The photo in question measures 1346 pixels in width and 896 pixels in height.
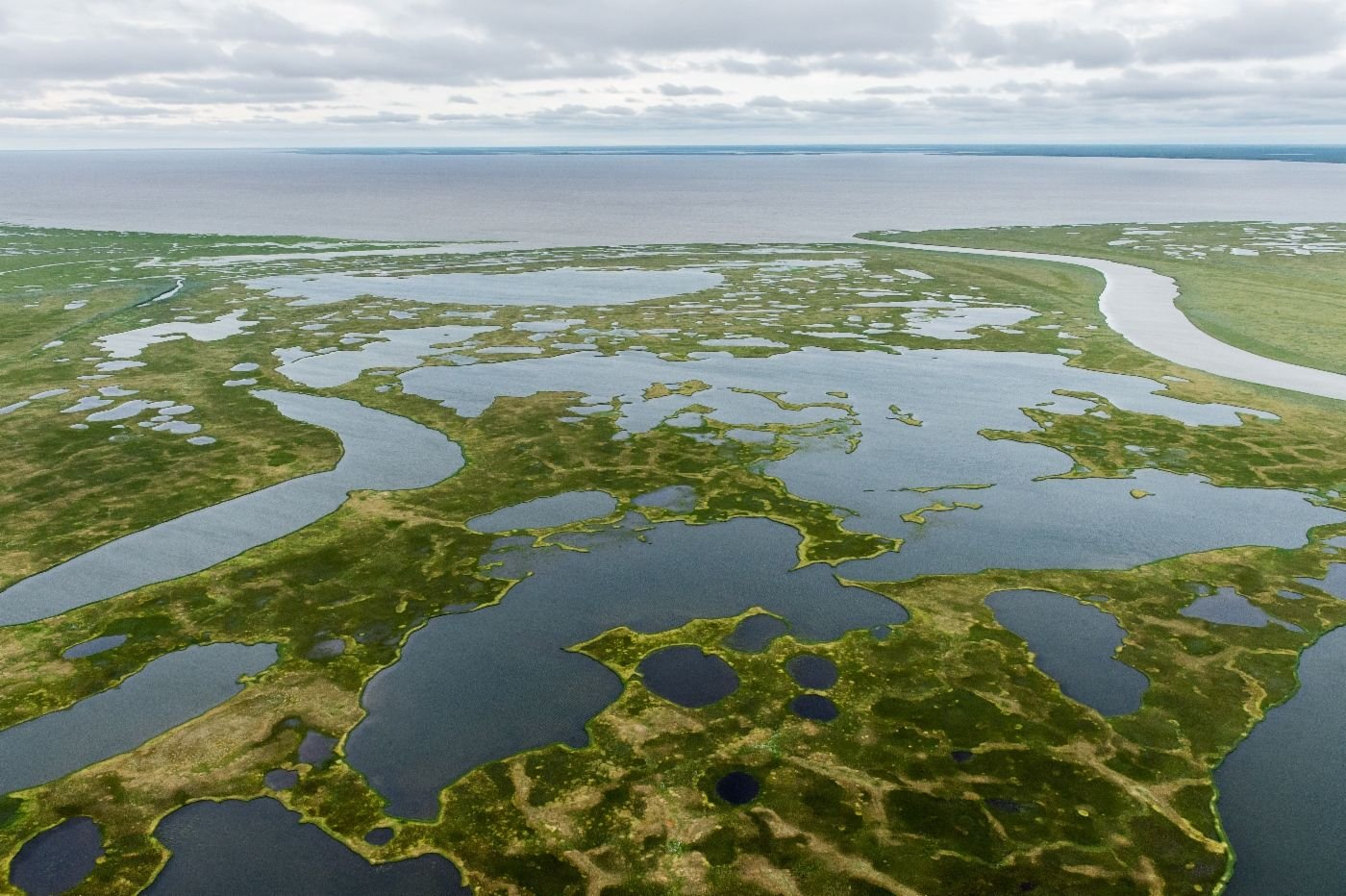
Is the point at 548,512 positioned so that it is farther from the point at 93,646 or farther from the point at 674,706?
the point at 93,646

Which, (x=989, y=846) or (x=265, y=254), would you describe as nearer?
(x=989, y=846)

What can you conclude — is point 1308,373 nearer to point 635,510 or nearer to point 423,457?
point 635,510

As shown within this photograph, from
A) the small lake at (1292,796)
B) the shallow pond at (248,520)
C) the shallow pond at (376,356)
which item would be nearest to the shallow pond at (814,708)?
the small lake at (1292,796)

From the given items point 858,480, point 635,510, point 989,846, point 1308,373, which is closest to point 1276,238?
point 1308,373

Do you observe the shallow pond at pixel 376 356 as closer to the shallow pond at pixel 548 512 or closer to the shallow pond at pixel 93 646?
the shallow pond at pixel 548 512

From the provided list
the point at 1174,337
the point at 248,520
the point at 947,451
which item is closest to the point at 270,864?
the point at 248,520

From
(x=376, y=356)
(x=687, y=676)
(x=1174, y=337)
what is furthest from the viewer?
(x=1174, y=337)
